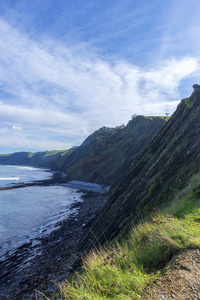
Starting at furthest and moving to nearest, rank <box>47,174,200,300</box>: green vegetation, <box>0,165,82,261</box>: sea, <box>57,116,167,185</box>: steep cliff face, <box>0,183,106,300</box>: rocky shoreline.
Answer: <box>57,116,167,185</box>: steep cliff face < <box>0,165,82,261</box>: sea < <box>0,183,106,300</box>: rocky shoreline < <box>47,174,200,300</box>: green vegetation

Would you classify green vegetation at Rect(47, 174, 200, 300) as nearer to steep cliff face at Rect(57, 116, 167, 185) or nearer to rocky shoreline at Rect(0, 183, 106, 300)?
rocky shoreline at Rect(0, 183, 106, 300)

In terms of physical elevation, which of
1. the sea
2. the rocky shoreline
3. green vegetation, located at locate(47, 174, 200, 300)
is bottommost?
the sea

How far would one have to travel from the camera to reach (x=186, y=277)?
256 cm

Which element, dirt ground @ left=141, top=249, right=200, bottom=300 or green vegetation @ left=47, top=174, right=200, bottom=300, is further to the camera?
green vegetation @ left=47, top=174, right=200, bottom=300

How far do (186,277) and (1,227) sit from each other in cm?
2695

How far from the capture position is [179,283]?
2516 mm

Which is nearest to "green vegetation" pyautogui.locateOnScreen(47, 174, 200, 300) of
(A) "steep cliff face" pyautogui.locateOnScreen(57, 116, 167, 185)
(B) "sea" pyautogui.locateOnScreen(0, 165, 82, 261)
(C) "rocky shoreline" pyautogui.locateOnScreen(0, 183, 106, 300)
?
(C) "rocky shoreline" pyautogui.locateOnScreen(0, 183, 106, 300)

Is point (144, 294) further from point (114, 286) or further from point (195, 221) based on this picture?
point (195, 221)

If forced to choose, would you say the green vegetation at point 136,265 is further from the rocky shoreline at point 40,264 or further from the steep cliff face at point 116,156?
the steep cliff face at point 116,156

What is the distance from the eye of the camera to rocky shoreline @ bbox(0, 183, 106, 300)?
11.4 metres

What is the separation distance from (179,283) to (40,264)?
15563mm

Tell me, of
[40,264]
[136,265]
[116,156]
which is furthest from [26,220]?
[116,156]

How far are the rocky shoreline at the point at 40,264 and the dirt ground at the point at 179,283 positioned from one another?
7510 millimetres

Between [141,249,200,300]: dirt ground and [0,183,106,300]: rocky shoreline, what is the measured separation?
24.6ft
